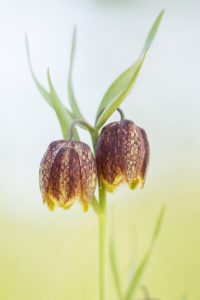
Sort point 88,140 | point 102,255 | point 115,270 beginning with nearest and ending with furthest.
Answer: point 102,255 → point 115,270 → point 88,140

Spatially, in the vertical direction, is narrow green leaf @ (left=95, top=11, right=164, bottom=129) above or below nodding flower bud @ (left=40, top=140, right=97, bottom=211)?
above

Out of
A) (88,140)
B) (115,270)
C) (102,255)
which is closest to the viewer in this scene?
(102,255)

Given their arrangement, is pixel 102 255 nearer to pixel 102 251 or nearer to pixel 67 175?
pixel 102 251

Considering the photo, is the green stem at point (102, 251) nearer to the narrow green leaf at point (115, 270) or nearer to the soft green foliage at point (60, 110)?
the narrow green leaf at point (115, 270)

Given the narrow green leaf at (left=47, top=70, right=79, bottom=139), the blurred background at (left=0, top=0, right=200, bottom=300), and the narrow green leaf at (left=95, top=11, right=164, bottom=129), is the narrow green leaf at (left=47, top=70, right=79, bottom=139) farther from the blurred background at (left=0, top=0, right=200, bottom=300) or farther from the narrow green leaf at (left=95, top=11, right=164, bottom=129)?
the blurred background at (left=0, top=0, right=200, bottom=300)

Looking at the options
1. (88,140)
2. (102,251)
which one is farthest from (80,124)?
(88,140)

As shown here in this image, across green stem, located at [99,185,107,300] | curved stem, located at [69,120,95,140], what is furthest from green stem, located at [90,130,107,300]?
curved stem, located at [69,120,95,140]
